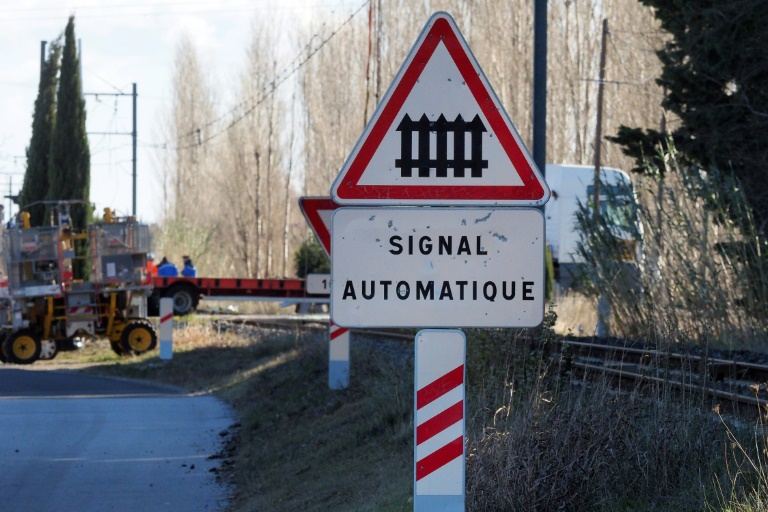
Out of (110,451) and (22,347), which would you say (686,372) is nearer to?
(110,451)

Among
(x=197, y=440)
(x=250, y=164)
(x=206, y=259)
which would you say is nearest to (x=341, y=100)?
(x=250, y=164)

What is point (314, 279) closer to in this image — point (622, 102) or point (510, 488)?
point (510, 488)

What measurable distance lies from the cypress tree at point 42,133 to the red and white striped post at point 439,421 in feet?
115

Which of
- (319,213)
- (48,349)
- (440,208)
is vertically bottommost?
(48,349)

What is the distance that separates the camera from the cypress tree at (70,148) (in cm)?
3647

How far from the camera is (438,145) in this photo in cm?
426

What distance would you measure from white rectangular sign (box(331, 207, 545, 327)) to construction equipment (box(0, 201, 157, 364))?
1891 centimetres

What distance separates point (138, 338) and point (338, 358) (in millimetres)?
11285

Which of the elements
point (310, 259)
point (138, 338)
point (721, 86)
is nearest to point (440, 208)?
point (721, 86)

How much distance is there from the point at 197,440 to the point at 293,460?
212 centimetres

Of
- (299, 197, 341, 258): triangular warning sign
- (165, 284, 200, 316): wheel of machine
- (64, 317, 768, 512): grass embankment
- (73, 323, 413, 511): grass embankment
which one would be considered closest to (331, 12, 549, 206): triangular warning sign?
(64, 317, 768, 512): grass embankment

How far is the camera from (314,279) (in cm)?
1261

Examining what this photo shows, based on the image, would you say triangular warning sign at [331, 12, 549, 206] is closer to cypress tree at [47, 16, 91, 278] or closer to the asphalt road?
the asphalt road

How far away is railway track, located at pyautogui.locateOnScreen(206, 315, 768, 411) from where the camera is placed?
700 centimetres
